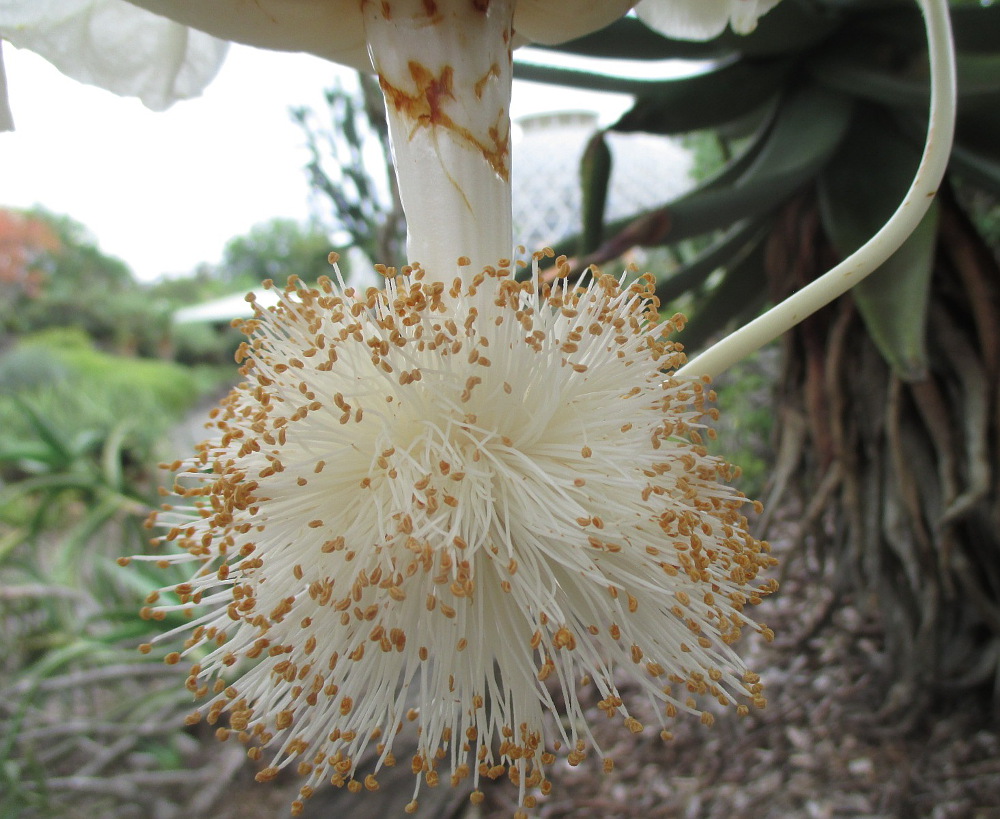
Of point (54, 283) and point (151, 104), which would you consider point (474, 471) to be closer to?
point (151, 104)

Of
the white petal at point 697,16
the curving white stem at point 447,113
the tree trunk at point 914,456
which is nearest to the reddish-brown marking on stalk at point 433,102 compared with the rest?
the curving white stem at point 447,113

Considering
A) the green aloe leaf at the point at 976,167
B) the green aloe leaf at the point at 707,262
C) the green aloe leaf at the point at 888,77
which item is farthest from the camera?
the green aloe leaf at the point at 707,262

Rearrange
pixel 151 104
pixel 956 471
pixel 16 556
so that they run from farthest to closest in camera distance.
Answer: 1. pixel 16 556
2. pixel 956 471
3. pixel 151 104

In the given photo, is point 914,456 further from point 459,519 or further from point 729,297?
point 459,519

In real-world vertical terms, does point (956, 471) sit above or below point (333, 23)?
below

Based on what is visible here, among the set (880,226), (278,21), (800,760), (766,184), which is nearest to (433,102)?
(278,21)

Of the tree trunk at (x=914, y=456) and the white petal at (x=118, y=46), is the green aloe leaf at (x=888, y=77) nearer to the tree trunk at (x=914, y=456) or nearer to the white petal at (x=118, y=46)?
the tree trunk at (x=914, y=456)

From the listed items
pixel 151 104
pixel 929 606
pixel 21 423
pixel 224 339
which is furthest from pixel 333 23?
pixel 224 339
